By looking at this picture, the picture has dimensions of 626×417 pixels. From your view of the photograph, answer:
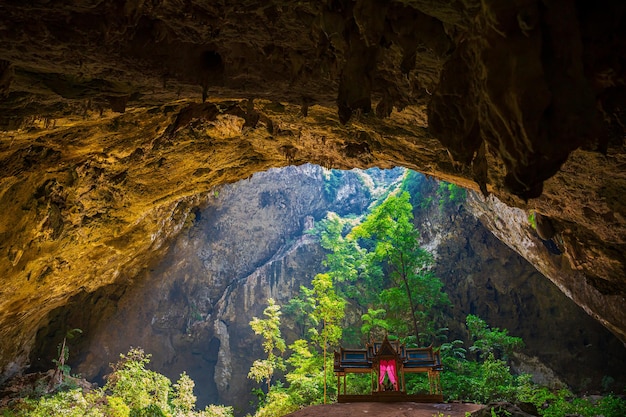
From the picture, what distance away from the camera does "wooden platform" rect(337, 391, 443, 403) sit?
1138 centimetres

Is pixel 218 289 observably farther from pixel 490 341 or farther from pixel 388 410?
pixel 388 410

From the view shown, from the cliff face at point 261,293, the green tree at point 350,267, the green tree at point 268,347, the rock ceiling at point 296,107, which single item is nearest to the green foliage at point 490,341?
the cliff face at point 261,293

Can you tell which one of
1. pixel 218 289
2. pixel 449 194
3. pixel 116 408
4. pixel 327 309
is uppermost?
pixel 449 194

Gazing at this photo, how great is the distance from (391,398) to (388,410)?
134 cm

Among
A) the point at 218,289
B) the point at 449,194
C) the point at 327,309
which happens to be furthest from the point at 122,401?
the point at 449,194

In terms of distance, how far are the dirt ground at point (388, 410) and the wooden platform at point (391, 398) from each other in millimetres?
409

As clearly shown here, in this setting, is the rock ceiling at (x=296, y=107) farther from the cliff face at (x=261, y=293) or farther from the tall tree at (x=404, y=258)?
the tall tree at (x=404, y=258)

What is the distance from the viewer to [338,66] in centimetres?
455

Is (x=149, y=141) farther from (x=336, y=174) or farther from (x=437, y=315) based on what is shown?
(x=336, y=174)

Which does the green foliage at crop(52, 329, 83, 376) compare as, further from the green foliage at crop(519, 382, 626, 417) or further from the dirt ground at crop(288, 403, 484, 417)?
the green foliage at crop(519, 382, 626, 417)

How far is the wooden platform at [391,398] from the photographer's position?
11383 mm

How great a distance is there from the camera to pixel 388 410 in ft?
33.6

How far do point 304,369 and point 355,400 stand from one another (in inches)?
262

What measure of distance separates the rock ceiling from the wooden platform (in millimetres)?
5312
